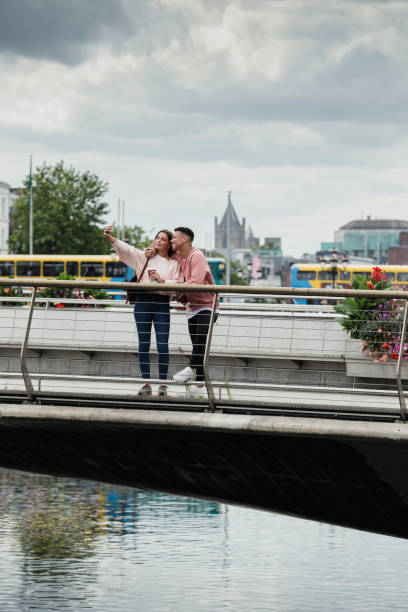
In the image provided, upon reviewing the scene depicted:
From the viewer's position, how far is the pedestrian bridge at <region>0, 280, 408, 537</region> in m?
9.20

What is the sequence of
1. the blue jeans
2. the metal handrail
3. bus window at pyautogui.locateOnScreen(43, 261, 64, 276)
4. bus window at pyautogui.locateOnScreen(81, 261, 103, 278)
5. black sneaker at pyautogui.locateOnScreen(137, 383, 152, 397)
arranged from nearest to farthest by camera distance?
the metal handrail, black sneaker at pyautogui.locateOnScreen(137, 383, 152, 397), the blue jeans, bus window at pyautogui.locateOnScreen(81, 261, 103, 278), bus window at pyautogui.locateOnScreen(43, 261, 64, 276)

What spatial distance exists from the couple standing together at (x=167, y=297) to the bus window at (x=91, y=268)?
133 feet

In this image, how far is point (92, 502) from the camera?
32.2 m

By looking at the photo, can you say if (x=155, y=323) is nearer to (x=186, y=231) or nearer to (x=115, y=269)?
(x=186, y=231)

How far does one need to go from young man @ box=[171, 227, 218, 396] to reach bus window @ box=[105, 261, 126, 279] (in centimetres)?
4049

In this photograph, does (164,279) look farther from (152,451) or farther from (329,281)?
(329,281)

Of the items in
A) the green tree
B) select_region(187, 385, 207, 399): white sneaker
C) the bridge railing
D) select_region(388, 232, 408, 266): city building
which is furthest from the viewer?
select_region(388, 232, 408, 266): city building

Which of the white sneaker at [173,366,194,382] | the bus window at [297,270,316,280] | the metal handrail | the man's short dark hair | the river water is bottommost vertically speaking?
the river water

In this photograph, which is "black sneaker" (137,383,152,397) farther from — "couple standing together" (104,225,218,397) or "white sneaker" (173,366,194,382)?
"white sneaker" (173,366,194,382)

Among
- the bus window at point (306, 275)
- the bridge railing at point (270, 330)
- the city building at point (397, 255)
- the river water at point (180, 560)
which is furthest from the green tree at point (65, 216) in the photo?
the city building at point (397, 255)

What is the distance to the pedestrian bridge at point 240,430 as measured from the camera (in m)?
9.20

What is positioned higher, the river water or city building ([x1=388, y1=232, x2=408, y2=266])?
city building ([x1=388, y1=232, x2=408, y2=266])


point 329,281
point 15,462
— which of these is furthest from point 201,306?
point 329,281

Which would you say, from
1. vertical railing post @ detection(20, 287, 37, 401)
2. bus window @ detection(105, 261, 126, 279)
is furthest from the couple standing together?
bus window @ detection(105, 261, 126, 279)
